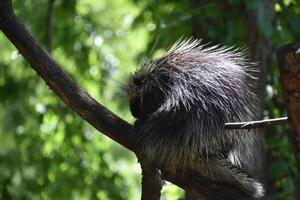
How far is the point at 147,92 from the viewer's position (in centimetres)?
237

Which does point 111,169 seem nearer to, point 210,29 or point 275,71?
point 275,71

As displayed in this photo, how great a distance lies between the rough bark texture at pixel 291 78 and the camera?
1775 mm

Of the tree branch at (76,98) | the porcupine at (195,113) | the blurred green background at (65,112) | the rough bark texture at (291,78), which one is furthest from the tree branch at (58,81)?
the blurred green background at (65,112)

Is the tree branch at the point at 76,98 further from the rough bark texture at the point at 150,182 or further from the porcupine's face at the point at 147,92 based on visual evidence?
the porcupine's face at the point at 147,92

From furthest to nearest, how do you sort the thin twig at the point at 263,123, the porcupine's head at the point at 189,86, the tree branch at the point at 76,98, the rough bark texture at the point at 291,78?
the porcupine's head at the point at 189,86 < the tree branch at the point at 76,98 < the thin twig at the point at 263,123 < the rough bark texture at the point at 291,78

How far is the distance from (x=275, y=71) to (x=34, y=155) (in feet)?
6.38

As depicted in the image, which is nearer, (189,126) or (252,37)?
(189,126)

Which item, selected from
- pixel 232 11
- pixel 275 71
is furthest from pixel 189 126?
pixel 275 71

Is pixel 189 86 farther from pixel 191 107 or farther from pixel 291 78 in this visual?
pixel 291 78

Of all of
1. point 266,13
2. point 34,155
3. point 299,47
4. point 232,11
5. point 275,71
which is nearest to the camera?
point 299,47

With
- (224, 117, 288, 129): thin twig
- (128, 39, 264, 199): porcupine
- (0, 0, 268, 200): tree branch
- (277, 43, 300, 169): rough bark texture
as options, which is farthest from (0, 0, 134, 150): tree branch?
(277, 43, 300, 169): rough bark texture

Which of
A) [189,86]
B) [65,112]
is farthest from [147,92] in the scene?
[65,112]

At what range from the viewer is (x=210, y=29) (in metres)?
3.56

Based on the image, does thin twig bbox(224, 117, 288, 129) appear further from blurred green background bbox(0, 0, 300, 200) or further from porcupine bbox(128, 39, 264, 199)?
blurred green background bbox(0, 0, 300, 200)
